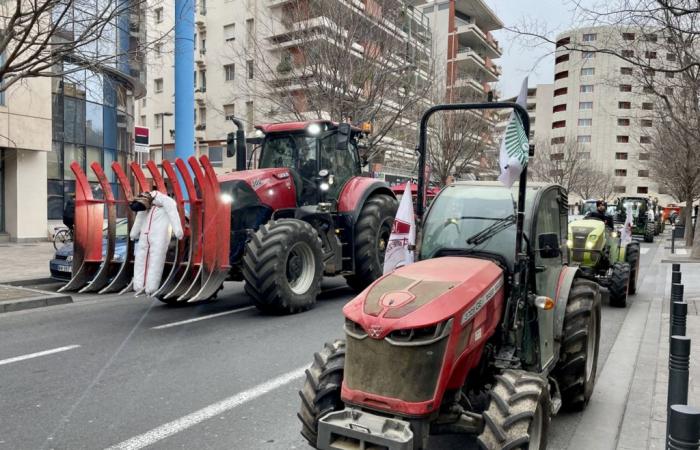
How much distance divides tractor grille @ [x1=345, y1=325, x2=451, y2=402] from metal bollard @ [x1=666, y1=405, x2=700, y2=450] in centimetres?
105

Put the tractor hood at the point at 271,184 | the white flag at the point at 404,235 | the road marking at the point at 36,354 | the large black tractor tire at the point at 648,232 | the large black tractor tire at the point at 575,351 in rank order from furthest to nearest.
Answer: the large black tractor tire at the point at 648,232
the tractor hood at the point at 271,184
the road marking at the point at 36,354
the white flag at the point at 404,235
the large black tractor tire at the point at 575,351

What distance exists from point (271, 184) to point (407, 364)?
6153 mm

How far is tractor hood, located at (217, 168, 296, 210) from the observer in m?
8.36

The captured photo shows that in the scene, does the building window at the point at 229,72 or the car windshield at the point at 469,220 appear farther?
the building window at the point at 229,72

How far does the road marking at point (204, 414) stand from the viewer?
3881mm

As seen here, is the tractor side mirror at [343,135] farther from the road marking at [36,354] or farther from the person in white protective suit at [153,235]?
the road marking at [36,354]

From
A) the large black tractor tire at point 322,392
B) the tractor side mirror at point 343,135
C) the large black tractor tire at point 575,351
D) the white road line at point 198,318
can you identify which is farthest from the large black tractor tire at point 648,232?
the large black tractor tire at point 322,392

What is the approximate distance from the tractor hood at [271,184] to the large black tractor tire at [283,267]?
865 mm

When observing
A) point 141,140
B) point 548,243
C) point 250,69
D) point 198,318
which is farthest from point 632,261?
point 250,69

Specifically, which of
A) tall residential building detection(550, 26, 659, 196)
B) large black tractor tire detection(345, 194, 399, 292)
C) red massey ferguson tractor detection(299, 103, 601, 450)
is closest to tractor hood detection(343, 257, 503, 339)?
red massey ferguson tractor detection(299, 103, 601, 450)

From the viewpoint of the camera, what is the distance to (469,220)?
4195 millimetres

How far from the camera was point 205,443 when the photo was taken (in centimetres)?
388

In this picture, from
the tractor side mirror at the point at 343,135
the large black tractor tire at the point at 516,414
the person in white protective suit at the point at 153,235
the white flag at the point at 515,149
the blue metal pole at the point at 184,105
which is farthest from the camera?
the blue metal pole at the point at 184,105

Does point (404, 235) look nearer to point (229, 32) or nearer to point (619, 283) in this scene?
point (619, 283)
